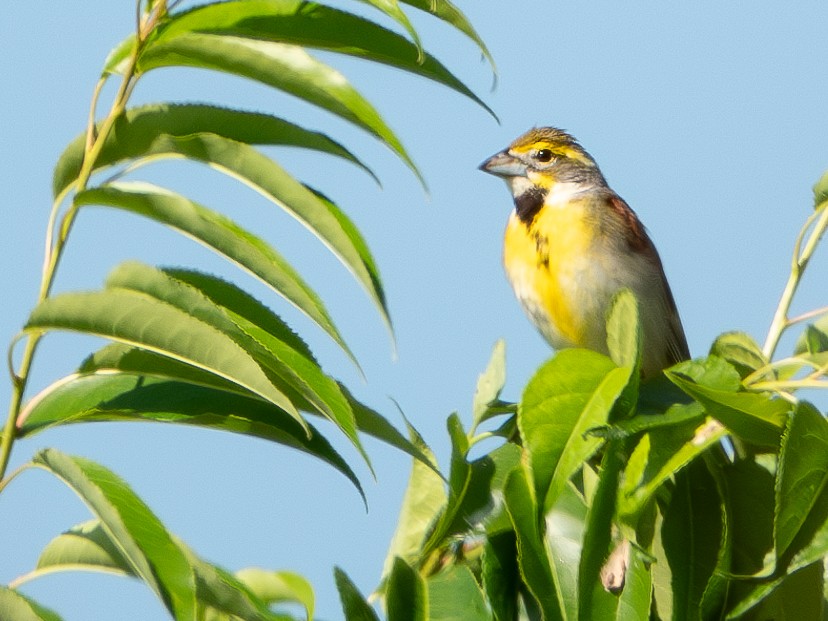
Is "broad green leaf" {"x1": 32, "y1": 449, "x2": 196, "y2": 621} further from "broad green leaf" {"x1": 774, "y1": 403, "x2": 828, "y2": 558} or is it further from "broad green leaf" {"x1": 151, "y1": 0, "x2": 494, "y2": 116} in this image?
"broad green leaf" {"x1": 774, "y1": 403, "x2": 828, "y2": 558}

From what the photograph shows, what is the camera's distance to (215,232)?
5.87 feet

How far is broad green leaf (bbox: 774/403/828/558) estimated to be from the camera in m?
1.76

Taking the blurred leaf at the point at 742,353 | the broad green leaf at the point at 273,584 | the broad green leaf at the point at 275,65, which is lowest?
the broad green leaf at the point at 273,584

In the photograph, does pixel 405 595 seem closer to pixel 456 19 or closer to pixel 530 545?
pixel 530 545

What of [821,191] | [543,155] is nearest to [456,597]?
[821,191]

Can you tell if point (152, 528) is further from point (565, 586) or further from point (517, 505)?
point (565, 586)

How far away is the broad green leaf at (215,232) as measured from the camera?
1.74m

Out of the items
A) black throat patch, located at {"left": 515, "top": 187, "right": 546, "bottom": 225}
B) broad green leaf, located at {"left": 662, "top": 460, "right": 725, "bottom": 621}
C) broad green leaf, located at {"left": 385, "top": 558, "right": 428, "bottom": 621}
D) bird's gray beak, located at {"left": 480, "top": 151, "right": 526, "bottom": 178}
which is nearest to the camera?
broad green leaf, located at {"left": 385, "top": 558, "right": 428, "bottom": 621}

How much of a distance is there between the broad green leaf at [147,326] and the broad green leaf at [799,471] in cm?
75

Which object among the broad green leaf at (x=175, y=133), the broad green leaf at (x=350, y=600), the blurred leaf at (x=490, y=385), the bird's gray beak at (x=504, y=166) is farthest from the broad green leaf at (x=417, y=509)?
the bird's gray beak at (x=504, y=166)

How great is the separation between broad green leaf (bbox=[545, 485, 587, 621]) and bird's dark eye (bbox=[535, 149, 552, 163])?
11.3 feet

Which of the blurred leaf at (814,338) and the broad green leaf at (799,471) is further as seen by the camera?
the blurred leaf at (814,338)

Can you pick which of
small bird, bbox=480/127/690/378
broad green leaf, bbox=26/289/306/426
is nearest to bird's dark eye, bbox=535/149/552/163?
small bird, bbox=480/127/690/378

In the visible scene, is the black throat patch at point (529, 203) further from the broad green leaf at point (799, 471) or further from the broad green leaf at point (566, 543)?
the broad green leaf at point (799, 471)
